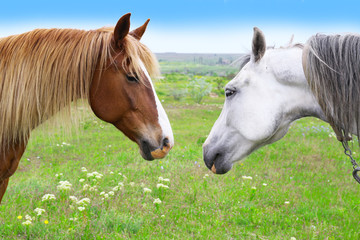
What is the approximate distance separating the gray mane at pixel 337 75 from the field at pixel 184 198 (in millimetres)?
1742

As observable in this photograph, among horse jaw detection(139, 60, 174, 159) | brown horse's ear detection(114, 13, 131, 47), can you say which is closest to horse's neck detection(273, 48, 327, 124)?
horse jaw detection(139, 60, 174, 159)

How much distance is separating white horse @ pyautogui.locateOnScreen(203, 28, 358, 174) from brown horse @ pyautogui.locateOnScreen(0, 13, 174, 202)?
65 cm

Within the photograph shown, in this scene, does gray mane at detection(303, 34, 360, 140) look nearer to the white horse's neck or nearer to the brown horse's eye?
the white horse's neck

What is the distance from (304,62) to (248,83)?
477mm

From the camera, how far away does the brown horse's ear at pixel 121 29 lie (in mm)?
2705

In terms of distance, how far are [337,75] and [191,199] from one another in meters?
3.59

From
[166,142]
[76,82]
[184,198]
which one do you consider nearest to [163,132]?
[166,142]

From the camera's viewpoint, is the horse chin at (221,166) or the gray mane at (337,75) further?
the horse chin at (221,166)

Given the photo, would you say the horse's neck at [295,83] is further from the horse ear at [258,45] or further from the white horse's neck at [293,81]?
the horse ear at [258,45]

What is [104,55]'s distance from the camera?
2824 mm

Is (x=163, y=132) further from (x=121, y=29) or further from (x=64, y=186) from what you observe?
(x=64, y=186)

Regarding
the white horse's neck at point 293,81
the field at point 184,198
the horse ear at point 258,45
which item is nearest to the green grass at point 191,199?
the field at point 184,198

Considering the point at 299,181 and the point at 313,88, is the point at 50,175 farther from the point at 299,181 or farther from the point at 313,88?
the point at 313,88

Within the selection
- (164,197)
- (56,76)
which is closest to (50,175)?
(164,197)
